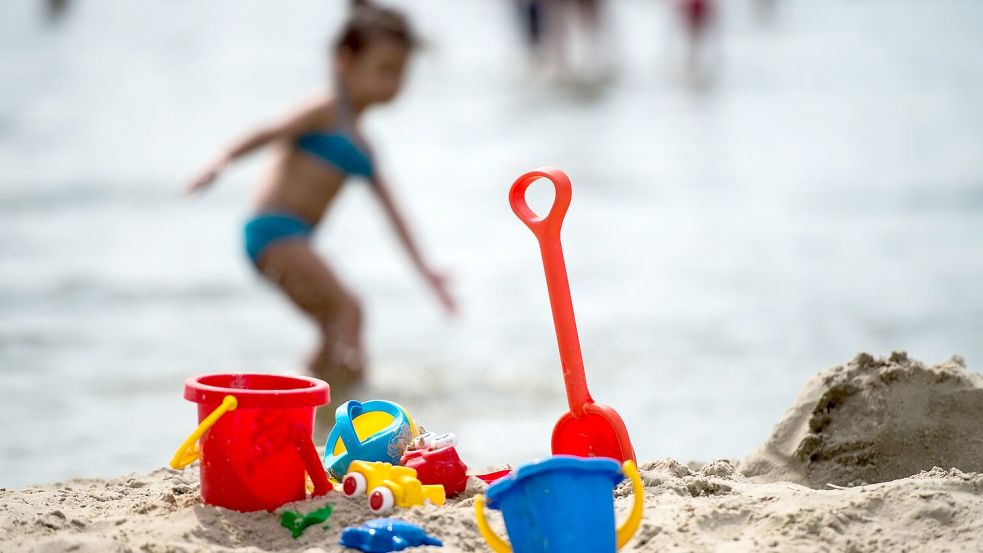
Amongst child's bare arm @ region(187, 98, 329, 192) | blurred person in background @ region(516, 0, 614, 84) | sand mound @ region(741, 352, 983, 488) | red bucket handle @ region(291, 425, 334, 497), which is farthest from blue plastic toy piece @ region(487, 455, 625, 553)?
blurred person in background @ region(516, 0, 614, 84)

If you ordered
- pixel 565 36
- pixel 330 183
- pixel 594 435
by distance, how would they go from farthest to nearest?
pixel 565 36 < pixel 330 183 < pixel 594 435

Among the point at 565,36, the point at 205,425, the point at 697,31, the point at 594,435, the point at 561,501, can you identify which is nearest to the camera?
the point at 561,501

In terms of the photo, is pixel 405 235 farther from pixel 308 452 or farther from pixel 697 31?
pixel 697 31

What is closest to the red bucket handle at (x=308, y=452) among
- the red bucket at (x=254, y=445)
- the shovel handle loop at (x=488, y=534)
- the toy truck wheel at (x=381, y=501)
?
the red bucket at (x=254, y=445)

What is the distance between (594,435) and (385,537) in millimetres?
626

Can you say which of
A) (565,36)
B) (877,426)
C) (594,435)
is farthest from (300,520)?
(565,36)

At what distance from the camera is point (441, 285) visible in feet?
16.9

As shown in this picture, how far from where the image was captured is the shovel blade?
8.45 ft

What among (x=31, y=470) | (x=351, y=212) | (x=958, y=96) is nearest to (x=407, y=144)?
(x=351, y=212)

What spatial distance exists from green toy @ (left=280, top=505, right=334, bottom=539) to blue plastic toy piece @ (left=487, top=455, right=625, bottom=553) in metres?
0.41

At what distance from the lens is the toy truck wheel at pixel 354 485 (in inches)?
93.5

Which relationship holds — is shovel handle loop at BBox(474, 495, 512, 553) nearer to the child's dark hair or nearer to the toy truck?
the toy truck

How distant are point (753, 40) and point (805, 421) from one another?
20.9 meters

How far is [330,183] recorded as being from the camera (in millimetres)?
5164
